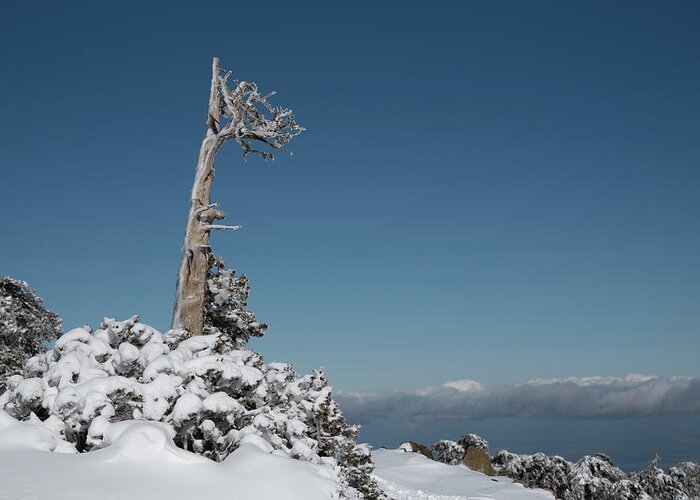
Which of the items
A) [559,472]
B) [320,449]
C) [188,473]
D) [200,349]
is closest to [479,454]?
[559,472]

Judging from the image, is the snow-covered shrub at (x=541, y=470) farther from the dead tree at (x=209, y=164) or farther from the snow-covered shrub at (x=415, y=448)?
the dead tree at (x=209, y=164)

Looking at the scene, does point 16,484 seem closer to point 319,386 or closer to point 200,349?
point 200,349

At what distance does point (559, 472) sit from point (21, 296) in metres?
23.8

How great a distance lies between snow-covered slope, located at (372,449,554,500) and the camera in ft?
61.1

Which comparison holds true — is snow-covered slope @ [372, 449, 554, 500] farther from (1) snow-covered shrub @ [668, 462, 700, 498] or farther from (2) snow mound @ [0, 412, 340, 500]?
(2) snow mound @ [0, 412, 340, 500]

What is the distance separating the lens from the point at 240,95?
46.8 feet

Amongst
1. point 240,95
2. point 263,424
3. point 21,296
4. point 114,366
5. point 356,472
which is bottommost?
point 356,472

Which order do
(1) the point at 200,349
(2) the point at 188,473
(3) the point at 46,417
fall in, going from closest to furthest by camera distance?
(2) the point at 188,473 → (3) the point at 46,417 → (1) the point at 200,349

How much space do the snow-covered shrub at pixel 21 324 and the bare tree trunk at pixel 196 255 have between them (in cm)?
976

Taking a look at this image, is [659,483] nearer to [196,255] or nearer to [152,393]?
[196,255]

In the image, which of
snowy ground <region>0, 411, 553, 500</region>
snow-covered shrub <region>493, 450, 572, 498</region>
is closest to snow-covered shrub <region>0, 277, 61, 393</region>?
snowy ground <region>0, 411, 553, 500</region>

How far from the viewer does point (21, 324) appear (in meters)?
21.3

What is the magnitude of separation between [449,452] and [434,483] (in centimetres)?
785

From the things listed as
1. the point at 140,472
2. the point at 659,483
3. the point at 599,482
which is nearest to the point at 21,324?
the point at 140,472
